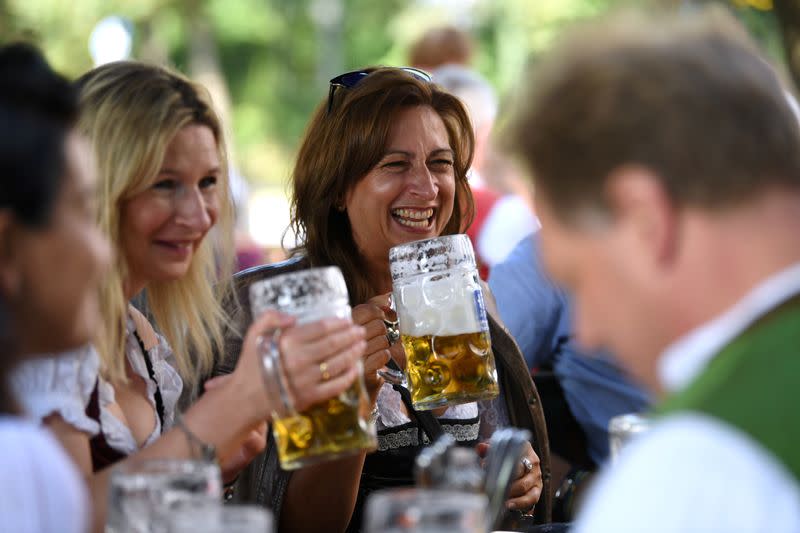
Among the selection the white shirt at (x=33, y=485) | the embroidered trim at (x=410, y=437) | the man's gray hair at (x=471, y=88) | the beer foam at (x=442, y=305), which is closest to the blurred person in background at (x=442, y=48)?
the man's gray hair at (x=471, y=88)

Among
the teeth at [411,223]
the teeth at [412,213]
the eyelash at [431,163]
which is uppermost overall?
the eyelash at [431,163]

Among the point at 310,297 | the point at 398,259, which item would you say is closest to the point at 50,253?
the point at 310,297

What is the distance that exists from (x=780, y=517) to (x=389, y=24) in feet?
86.8

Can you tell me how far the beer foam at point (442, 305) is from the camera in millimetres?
2217

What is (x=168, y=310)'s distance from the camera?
2.57m

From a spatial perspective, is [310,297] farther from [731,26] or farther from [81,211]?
[731,26]

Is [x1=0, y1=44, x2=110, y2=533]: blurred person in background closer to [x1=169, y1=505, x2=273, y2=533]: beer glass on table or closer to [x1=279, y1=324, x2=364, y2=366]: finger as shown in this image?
[x1=169, y1=505, x2=273, y2=533]: beer glass on table

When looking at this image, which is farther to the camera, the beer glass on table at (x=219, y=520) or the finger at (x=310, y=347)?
the finger at (x=310, y=347)

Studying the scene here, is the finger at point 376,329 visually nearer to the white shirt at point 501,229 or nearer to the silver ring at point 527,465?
the silver ring at point 527,465

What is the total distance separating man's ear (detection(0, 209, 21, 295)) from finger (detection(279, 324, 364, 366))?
0.59 metres

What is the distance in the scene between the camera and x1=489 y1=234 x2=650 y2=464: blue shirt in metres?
3.32

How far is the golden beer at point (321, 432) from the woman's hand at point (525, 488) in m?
0.81

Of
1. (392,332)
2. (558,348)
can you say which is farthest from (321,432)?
(558,348)

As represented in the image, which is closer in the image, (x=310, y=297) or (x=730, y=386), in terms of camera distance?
(x=730, y=386)
